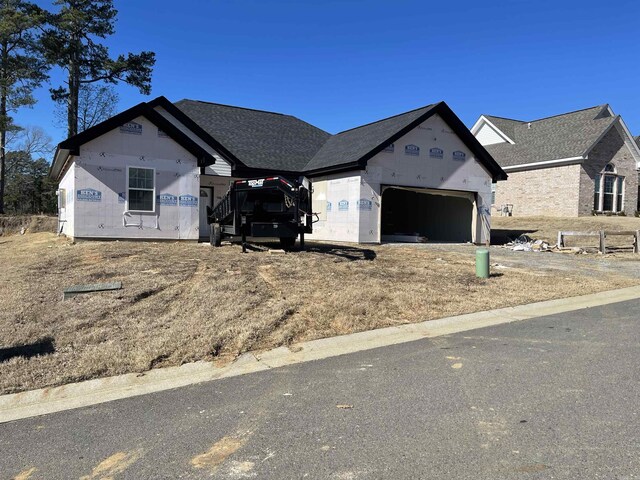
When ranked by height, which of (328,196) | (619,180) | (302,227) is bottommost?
(302,227)

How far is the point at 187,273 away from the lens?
10578 millimetres

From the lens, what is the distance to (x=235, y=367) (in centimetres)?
579

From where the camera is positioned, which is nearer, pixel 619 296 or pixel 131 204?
pixel 619 296

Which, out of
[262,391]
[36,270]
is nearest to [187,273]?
[36,270]

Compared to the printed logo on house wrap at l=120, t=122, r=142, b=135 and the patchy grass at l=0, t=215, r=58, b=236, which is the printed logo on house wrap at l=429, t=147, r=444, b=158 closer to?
the printed logo on house wrap at l=120, t=122, r=142, b=135

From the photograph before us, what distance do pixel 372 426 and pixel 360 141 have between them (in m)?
19.6

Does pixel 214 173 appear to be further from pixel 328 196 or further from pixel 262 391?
pixel 262 391

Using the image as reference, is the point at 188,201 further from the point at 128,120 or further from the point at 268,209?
the point at 268,209

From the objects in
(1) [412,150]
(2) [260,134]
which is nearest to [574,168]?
(1) [412,150]

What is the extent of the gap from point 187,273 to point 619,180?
31.2 meters

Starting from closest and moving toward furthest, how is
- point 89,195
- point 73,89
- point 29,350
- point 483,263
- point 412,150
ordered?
point 29,350 < point 483,263 < point 89,195 < point 412,150 < point 73,89

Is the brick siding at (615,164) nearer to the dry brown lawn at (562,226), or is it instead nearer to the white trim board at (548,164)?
the white trim board at (548,164)

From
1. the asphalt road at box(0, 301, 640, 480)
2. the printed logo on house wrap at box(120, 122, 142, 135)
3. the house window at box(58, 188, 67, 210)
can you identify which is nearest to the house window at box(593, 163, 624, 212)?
the printed logo on house wrap at box(120, 122, 142, 135)

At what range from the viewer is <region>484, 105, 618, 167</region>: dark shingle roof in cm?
3009
